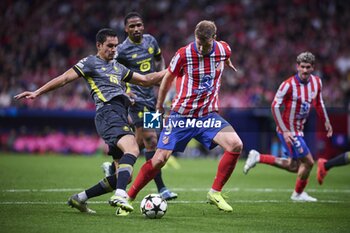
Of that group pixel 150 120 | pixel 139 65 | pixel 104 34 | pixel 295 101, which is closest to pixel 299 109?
pixel 295 101

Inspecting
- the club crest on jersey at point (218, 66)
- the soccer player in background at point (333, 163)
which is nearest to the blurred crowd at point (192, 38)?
the soccer player in background at point (333, 163)

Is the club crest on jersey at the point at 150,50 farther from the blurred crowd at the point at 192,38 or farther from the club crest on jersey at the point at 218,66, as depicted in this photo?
the blurred crowd at the point at 192,38

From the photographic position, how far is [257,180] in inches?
559

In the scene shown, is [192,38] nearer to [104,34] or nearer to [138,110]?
[138,110]

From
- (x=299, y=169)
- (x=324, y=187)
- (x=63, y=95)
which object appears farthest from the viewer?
(x=63, y=95)

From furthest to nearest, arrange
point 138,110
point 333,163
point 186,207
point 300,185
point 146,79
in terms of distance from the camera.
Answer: point 333,163, point 138,110, point 300,185, point 186,207, point 146,79

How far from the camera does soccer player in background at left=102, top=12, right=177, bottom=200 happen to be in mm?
10375

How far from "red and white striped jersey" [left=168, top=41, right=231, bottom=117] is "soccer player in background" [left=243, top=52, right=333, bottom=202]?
2.25 metres

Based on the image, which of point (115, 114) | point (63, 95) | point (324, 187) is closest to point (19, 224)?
point (115, 114)

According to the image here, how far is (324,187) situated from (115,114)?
5.85 metres

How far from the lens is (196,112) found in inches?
344

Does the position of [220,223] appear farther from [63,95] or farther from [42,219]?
[63,95]

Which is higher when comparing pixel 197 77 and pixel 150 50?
pixel 150 50

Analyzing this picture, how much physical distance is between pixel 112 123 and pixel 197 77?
4.33 feet
